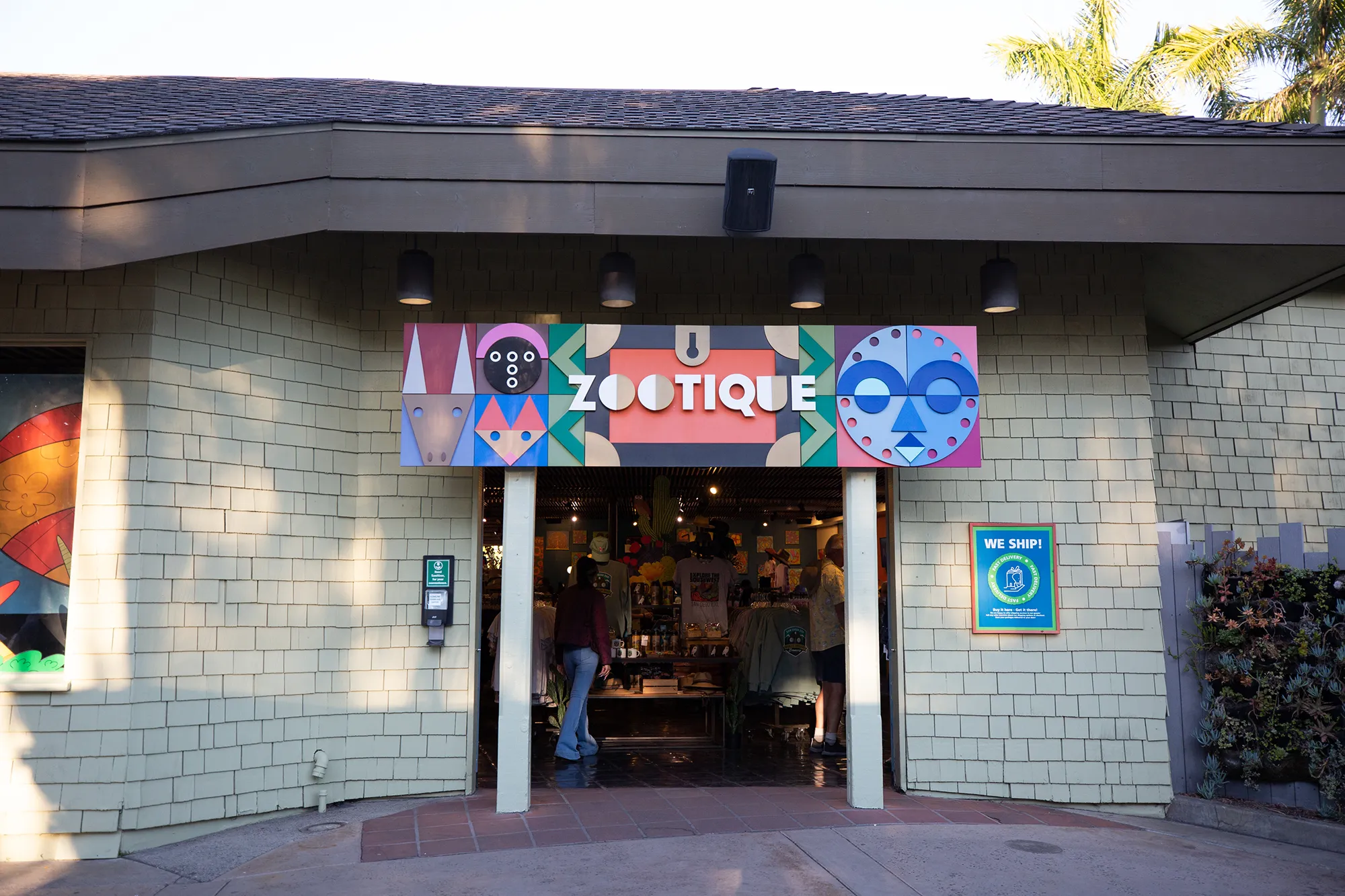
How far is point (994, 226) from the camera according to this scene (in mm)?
6207

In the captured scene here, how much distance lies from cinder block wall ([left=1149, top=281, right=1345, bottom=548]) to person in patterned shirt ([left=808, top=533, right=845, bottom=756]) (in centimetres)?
287

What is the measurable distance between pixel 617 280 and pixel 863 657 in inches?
109

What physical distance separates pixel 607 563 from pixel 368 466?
5.09m

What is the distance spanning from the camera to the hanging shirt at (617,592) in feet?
37.2

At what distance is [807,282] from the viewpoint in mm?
6598

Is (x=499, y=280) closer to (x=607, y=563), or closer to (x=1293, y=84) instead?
(x=607, y=563)

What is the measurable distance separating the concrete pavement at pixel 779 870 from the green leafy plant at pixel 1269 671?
733 millimetres

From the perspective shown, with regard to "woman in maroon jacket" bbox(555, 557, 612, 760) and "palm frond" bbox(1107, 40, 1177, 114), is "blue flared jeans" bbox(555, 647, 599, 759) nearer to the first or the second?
"woman in maroon jacket" bbox(555, 557, 612, 760)

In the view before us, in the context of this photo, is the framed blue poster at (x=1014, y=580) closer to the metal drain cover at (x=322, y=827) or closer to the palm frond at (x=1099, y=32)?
the metal drain cover at (x=322, y=827)

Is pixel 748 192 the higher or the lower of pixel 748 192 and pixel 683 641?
the higher

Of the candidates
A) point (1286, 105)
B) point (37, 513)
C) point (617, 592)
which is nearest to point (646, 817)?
point (37, 513)

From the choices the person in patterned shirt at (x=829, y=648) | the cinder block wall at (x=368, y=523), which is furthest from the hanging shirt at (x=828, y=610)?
the cinder block wall at (x=368, y=523)

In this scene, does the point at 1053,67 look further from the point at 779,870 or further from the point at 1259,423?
the point at 779,870

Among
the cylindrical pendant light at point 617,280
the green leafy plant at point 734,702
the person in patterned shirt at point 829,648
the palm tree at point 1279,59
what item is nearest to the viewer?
the cylindrical pendant light at point 617,280
